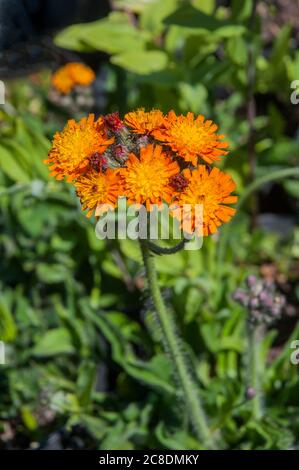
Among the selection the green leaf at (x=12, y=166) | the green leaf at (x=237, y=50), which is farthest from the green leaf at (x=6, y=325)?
the green leaf at (x=237, y=50)

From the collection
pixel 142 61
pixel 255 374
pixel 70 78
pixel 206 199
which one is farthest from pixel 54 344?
pixel 70 78

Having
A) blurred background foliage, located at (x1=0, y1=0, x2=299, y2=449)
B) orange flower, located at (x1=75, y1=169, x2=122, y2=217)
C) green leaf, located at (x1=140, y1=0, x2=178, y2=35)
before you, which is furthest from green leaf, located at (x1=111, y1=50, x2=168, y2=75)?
orange flower, located at (x1=75, y1=169, x2=122, y2=217)

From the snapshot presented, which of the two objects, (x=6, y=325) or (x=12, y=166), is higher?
(x=12, y=166)

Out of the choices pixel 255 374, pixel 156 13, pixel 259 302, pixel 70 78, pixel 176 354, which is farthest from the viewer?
pixel 70 78

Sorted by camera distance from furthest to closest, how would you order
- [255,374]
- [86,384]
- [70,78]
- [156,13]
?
[70,78], [156,13], [86,384], [255,374]

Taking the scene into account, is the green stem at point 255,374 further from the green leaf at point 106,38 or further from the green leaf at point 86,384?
the green leaf at point 106,38

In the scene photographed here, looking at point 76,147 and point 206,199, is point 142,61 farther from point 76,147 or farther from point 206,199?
point 206,199

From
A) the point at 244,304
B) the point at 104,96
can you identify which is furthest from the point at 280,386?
the point at 104,96

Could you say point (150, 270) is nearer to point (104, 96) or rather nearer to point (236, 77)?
point (236, 77)
